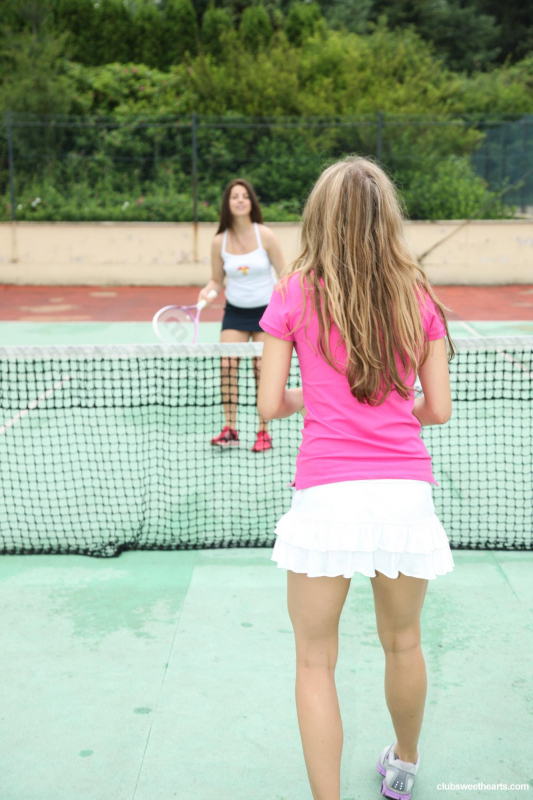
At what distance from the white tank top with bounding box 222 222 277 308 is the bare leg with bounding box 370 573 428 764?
351 centimetres

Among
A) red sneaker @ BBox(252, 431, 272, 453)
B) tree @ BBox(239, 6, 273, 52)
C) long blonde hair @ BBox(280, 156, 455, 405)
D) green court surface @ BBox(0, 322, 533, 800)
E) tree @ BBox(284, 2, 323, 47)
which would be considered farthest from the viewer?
tree @ BBox(284, 2, 323, 47)

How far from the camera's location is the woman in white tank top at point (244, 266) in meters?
5.25

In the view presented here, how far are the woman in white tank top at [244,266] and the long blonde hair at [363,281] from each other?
339cm

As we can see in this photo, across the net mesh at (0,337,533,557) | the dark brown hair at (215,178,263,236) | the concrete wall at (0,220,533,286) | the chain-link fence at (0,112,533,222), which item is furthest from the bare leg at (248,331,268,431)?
the chain-link fence at (0,112,533,222)

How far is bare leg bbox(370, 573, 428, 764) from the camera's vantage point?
1899 millimetres

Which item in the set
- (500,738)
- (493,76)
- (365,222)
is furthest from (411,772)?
(493,76)

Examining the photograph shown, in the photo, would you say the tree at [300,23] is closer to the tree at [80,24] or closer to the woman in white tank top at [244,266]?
the tree at [80,24]

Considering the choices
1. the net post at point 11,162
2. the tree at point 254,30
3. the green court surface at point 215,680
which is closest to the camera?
the green court surface at point 215,680

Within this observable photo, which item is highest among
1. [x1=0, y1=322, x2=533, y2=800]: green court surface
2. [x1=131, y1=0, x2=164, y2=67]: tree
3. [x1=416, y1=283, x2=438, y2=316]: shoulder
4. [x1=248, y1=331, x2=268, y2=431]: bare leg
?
[x1=131, y1=0, x2=164, y2=67]: tree

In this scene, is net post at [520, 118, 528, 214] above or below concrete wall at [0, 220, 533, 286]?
above

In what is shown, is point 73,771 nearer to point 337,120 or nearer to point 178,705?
point 178,705

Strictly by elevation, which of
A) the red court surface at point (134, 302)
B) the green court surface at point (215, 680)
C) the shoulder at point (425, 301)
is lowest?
the red court surface at point (134, 302)

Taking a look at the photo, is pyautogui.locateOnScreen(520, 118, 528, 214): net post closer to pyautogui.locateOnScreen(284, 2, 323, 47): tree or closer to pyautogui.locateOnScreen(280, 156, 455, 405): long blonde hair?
pyautogui.locateOnScreen(284, 2, 323, 47): tree

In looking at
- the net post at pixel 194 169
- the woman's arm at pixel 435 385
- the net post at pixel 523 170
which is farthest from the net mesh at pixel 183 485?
the net post at pixel 523 170
